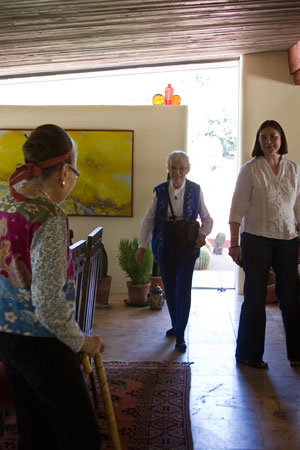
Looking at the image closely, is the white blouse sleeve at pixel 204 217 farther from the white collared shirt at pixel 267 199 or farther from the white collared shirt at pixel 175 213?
the white collared shirt at pixel 267 199

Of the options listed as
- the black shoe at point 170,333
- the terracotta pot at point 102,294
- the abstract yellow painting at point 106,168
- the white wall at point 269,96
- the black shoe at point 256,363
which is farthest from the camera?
the abstract yellow painting at point 106,168

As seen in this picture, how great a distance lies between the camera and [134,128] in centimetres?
627

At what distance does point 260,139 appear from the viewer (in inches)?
137

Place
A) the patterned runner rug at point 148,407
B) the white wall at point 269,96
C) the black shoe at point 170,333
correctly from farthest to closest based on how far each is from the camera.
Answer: the white wall at point 269,96 < the black shoe at point 170,333 < the patterned runner rug at point 148,407

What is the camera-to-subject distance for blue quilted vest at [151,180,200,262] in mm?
3986

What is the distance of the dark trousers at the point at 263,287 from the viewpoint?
3412mm

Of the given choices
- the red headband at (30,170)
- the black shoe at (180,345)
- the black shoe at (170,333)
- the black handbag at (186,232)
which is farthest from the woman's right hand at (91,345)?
the black shoe at (170,333)

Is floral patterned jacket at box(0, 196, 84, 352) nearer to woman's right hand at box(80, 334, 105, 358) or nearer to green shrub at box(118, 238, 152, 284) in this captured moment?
woman's right hand at box(80, 334, 105, 358)

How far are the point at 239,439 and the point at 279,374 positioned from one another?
39.3 inches

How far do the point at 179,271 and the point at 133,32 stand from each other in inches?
88.1

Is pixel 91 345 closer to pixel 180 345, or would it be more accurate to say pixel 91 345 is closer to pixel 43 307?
pixel 43 307

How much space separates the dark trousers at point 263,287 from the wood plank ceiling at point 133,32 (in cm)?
191

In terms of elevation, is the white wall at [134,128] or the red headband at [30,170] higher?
the white wall at [134,128]

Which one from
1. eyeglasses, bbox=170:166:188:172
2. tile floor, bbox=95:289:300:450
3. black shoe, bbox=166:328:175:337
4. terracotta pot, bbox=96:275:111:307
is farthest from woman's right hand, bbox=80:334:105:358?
terracotta pot, bbox=96:275:111:307
